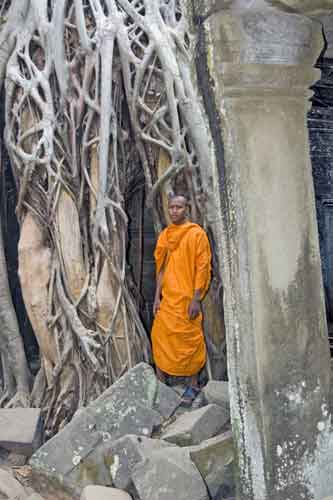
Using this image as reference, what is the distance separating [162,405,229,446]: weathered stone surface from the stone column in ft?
2.39

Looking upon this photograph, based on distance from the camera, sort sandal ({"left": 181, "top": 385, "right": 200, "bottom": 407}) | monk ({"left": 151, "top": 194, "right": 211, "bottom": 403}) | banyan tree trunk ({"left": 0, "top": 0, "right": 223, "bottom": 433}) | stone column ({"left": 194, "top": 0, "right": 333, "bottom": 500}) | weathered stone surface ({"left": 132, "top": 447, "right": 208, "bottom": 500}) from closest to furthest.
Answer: stone column ({"left": 194, "top": 0, "right": 333, "bottom": 500}) → weathered stone surface ({"left": 132, "top": 447, "right": 208, "bottom": 500}) → sandal ({"left": 181, "top": 385, "right": 200, "bottom": 407}) → monk ({"left": 151, "top": 194, "right": 211, "bottom": 403}) → banyan tree trunk ({"left": 0, "top": 0, "right": 223, "bottom": 433})

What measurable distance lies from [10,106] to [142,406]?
257 centimetres

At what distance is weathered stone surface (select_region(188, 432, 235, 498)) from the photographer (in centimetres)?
251

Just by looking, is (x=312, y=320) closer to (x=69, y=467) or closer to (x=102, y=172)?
(x=69, y=467)

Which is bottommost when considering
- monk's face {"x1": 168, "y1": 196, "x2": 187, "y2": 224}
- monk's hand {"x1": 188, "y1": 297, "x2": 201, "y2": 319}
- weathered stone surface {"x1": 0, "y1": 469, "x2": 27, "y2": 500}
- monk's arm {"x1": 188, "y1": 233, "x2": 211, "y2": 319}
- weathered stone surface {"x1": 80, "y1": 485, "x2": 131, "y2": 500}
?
weathered stone surface {"x1": 0, "y1": 469, "x2": 27, "y2": 500}

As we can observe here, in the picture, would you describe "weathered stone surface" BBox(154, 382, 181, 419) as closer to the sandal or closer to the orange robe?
the sandal

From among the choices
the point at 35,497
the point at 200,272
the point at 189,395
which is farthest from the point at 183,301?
the point at 35,497

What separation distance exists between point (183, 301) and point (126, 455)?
120cm

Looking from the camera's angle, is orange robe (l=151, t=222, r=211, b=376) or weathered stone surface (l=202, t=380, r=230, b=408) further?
orange robe (l=151, t=222, r=211, b=376)

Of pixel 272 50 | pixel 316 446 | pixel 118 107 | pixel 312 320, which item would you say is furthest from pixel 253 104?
pixel 118 107

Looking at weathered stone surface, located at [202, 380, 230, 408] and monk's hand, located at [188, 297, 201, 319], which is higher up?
monk's hand, located at [188, 297, 201, 319]

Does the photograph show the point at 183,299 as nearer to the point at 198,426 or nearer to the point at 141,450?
the point at 198,426

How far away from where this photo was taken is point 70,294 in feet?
12.6

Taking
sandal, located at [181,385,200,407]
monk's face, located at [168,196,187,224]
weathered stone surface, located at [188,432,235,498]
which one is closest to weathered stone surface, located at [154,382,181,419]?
sandal, located at [181,385,200,407]
